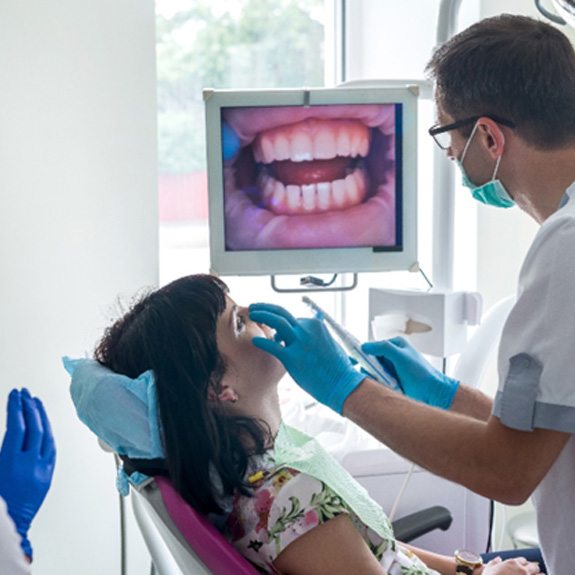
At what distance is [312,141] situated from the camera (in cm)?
226

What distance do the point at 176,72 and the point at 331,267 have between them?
1.26 m

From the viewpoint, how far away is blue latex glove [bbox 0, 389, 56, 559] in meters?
1.65

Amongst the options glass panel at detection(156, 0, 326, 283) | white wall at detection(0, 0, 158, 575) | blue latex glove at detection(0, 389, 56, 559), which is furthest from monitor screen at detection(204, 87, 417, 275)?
glass panel at detection(156, 0, 326, 283)

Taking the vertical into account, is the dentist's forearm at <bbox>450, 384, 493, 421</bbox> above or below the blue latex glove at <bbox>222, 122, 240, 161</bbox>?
below

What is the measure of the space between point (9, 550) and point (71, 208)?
1.15m

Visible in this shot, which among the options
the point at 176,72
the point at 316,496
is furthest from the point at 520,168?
the point at 176,72

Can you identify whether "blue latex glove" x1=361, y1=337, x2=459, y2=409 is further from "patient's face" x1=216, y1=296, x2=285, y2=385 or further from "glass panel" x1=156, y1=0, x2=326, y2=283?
"glass panel" x1=156, y1=0, x2=326, y2=283

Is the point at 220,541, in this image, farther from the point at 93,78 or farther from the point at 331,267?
the point at 93,78

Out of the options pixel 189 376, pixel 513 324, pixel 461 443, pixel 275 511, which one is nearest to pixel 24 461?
pixel 189 376

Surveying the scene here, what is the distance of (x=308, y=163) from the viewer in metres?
2.26

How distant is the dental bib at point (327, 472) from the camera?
1601 millimetres

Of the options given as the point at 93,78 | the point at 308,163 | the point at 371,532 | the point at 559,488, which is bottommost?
the point at 371,532

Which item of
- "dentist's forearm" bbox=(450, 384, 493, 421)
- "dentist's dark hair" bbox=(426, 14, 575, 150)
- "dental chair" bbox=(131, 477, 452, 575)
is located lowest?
"dental chair" bbox=(131, 477, 452, 575)

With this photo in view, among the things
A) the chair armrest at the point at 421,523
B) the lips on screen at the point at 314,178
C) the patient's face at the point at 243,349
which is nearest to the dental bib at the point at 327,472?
the patient's face at the point at 243,349
